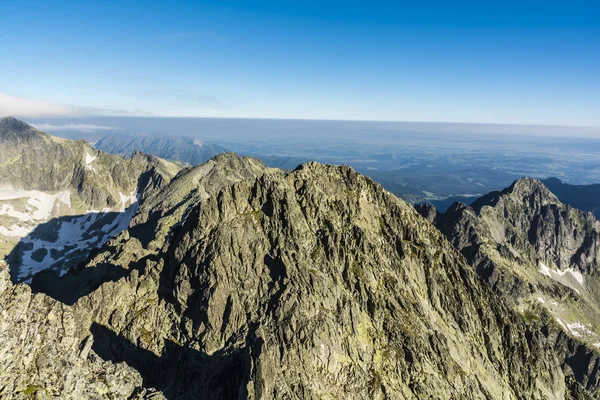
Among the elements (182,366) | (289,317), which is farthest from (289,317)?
(182,366)

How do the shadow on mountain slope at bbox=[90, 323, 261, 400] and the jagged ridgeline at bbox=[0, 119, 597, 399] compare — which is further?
the shadow on mountain slope at bbox=[90, 323, 261, 400]

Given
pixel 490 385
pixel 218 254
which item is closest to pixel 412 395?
pixel 490 385

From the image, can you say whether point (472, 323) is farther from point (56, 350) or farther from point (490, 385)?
point (56, 350)

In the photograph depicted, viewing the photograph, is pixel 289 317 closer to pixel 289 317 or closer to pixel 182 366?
pixel 289 317
